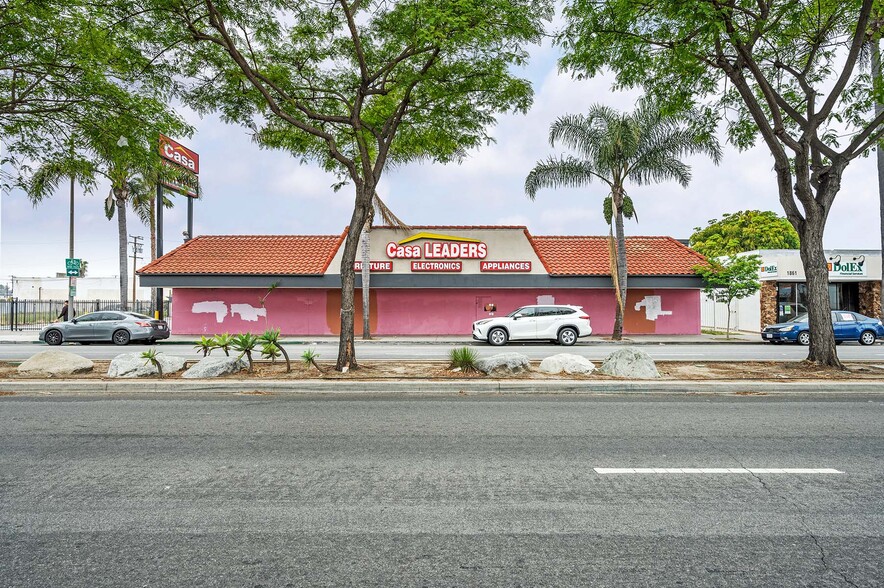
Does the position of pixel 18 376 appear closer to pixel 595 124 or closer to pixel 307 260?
pixel 307 260

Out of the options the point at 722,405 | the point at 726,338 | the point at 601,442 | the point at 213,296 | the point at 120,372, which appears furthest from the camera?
the point at 213,296

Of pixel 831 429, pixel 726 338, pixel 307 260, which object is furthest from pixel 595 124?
pixel 831 429

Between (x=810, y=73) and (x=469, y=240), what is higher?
(x=810, y=73)

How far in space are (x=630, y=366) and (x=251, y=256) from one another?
20674 millimetres

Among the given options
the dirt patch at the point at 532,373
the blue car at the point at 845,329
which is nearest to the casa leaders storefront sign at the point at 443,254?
the blue car at the point at 845,329

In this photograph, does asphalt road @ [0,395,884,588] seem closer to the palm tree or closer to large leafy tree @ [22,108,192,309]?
large leafy tree @ [22,108,192,309]

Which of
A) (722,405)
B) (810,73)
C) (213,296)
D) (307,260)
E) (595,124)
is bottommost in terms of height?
(722,405)

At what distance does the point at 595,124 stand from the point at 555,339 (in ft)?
30.4

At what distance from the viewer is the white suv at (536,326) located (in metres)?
20.8

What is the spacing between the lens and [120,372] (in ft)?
34.0

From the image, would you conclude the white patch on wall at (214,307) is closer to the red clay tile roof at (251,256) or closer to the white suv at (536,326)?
the red clay tile roof at (251,256)

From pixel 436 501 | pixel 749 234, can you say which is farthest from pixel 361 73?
pixel 749 234

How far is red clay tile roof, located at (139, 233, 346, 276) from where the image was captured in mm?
24609

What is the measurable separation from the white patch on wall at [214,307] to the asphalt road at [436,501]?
19204 mm
